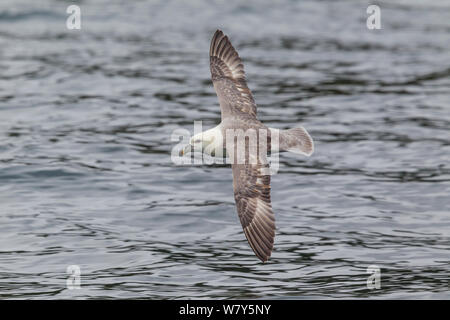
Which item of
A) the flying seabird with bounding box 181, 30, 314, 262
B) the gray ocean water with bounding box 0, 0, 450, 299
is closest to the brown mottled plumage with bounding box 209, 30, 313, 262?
the flying seabird with bounding box 181, 30, 314, 262

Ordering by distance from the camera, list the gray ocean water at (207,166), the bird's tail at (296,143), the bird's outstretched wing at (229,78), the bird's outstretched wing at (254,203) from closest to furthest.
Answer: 1. the bird's outstretched wing at (254,203)
2. the gray ocean water at (207,166)
3. the bird's tail at (296,143)
4. the bird's outstretched wing at (229,78)

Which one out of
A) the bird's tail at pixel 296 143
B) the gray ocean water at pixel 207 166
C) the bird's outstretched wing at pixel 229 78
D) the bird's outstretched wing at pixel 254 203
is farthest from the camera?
the bird's outstretched wing at pixel 229 78

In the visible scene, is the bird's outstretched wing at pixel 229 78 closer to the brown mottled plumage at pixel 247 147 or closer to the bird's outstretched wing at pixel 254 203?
the brown mottled plumage at pixel 247 147

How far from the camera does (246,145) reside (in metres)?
8.29

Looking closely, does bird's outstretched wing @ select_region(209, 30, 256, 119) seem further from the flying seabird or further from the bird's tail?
the bird's tail

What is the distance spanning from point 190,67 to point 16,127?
4799 millimetres

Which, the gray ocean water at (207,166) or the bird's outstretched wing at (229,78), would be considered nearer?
the gray ocean water at (207,166)

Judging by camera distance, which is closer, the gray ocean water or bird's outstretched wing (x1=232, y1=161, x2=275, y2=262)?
bird's outstretched wing (x1=232, y1=161, x2=275, y2=262)

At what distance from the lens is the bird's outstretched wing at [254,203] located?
25.3 feet

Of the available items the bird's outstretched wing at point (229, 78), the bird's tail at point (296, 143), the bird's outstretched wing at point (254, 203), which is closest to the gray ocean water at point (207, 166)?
the bird's outstretched wing at point (254, 203)

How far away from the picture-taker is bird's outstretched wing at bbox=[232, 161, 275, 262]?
7.72 m

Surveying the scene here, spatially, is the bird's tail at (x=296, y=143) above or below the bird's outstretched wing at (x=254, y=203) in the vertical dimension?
above

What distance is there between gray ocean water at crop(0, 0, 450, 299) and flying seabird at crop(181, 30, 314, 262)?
1.91 feet
